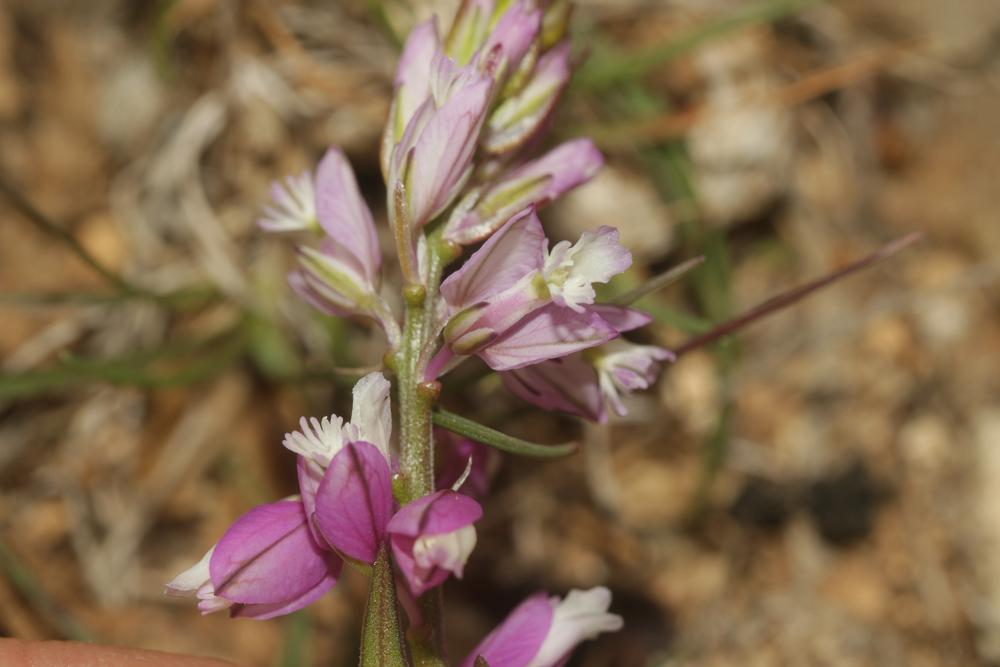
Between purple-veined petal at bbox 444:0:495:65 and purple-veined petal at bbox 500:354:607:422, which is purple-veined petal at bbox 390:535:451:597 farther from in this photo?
purple-veined petal at bbox 444:0:495:65

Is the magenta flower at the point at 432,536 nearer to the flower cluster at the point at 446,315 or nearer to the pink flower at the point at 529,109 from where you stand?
the flower cluster at the point at 446,315

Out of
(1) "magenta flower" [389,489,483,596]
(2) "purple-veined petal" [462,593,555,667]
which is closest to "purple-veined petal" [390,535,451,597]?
(1) "magenta flower" [389,489,483,596]

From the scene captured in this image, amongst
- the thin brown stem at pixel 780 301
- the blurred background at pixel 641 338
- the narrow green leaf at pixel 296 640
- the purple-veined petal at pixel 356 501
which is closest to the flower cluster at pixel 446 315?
the purple-veined petal at pixel 356 501

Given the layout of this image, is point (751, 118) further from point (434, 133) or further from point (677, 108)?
point (434, 133)

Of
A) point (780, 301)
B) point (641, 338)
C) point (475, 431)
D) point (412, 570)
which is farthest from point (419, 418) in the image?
point (641, 338)

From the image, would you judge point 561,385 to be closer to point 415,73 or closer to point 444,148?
point 444,148
